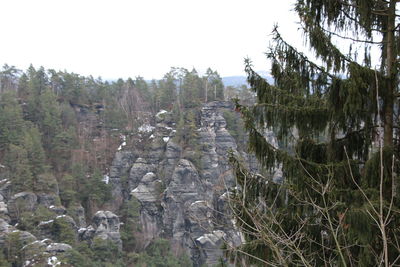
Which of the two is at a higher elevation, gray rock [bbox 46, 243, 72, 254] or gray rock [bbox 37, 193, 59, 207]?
gray rock [bbox 37, 193, 59, 207]

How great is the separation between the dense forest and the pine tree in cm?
1639

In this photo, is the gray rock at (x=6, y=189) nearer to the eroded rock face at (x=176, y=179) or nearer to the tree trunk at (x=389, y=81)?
the eroded rock face at (x=176, y=179)

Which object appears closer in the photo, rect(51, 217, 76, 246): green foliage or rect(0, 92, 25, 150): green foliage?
rect(51, 217, 76, 246): green foliage

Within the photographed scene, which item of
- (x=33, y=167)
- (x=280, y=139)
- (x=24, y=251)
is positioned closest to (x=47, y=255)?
(x=24, y=251)

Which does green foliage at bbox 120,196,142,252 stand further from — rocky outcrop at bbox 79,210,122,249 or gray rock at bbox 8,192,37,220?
gray rock at bbox 8,192,37,220

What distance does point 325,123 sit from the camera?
12.6 ft

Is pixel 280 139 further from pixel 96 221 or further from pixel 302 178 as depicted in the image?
pixel 96 221

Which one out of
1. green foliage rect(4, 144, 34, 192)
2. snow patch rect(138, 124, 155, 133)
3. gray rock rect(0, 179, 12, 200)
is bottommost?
gray rock rect(0, 179, 12, 200)

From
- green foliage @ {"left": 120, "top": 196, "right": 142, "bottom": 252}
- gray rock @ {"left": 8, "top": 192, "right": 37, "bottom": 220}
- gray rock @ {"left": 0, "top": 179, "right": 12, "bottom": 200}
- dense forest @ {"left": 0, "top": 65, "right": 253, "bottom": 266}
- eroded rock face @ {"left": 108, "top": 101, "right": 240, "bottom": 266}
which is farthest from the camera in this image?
eroded rock face @ {"left": 108, "top": 101, "right": 240, "bottom": 266}

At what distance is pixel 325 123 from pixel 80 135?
33652 millimetres

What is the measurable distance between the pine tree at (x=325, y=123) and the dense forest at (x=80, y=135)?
1639cm

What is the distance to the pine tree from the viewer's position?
3.38 meters

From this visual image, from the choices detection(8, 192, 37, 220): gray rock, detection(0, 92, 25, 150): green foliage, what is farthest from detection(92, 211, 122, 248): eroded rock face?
detection(0, 92, 25, 150): green foliage

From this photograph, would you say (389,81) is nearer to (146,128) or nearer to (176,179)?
(176,179)
